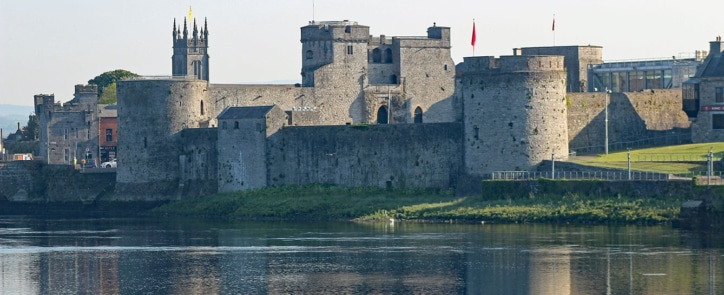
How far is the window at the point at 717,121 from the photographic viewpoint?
9256 centimetres

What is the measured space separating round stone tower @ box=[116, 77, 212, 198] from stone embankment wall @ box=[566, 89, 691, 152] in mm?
20937

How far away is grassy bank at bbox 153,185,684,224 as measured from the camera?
262 ft

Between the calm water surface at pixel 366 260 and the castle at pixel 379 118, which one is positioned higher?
the castle at pixel 379 118

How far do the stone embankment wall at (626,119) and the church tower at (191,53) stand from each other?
165 feet

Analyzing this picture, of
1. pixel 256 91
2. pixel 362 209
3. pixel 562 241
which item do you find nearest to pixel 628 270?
pixel 562 241

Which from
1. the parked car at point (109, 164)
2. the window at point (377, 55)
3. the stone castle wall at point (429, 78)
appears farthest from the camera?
Result: the parked car at point (109, 164)

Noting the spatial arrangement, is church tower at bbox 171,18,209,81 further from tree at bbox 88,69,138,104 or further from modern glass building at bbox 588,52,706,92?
modern glass building at bbox 588,52,706,92

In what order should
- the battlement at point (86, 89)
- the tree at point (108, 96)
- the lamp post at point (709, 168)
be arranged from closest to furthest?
1. the lamp post at point (709, 168)
2. the battlement at point (86, 89)
3. the tree at point (108, 96)

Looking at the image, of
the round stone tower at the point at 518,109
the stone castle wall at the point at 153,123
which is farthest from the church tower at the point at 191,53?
the round stone tower at the point at 518,109

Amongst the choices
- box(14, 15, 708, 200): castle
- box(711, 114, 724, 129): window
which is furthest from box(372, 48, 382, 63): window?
box(711, 114, 724, 129): window

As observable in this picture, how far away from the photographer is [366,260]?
234 ft

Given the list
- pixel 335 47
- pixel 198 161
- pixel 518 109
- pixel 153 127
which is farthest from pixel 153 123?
pixel 518 109

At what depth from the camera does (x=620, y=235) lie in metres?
75.9

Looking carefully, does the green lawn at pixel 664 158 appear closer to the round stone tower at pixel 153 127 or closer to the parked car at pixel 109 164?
the round stone tower at pixel 153 127
